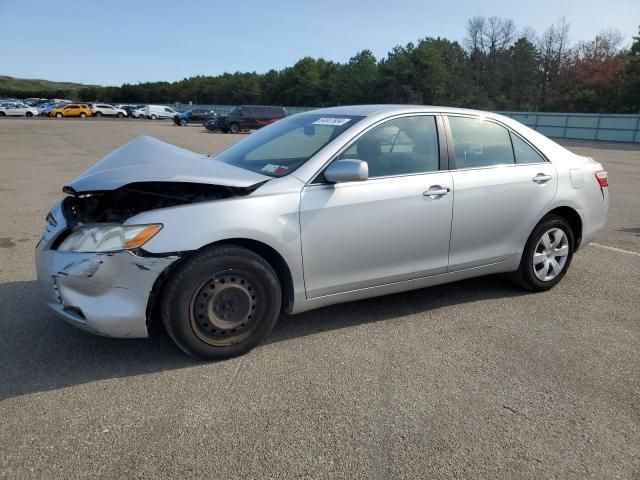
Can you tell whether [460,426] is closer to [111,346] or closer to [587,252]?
[111,346]

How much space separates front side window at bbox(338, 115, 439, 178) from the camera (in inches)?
146

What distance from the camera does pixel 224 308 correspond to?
322cm

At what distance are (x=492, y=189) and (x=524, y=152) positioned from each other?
2.07ft

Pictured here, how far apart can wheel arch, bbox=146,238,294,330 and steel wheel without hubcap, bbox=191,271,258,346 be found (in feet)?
0.65

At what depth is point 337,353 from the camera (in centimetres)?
344

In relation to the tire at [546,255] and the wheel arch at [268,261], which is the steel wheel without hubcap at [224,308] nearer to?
the wheel arch at [268,261]

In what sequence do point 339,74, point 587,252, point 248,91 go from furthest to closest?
1. point 248,91
2. point 339,74
3. point 587,252

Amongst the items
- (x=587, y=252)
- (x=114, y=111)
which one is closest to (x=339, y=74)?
(x=114, y=111)

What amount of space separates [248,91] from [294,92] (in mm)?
14389

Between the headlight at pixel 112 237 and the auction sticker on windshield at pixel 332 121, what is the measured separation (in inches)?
62.6

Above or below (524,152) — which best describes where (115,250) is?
below

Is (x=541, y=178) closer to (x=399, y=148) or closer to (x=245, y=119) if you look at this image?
(x=399, y=148)

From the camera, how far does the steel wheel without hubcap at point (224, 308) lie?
3154 mm

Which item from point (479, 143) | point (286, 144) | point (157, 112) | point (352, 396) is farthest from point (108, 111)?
point (352, 396)
